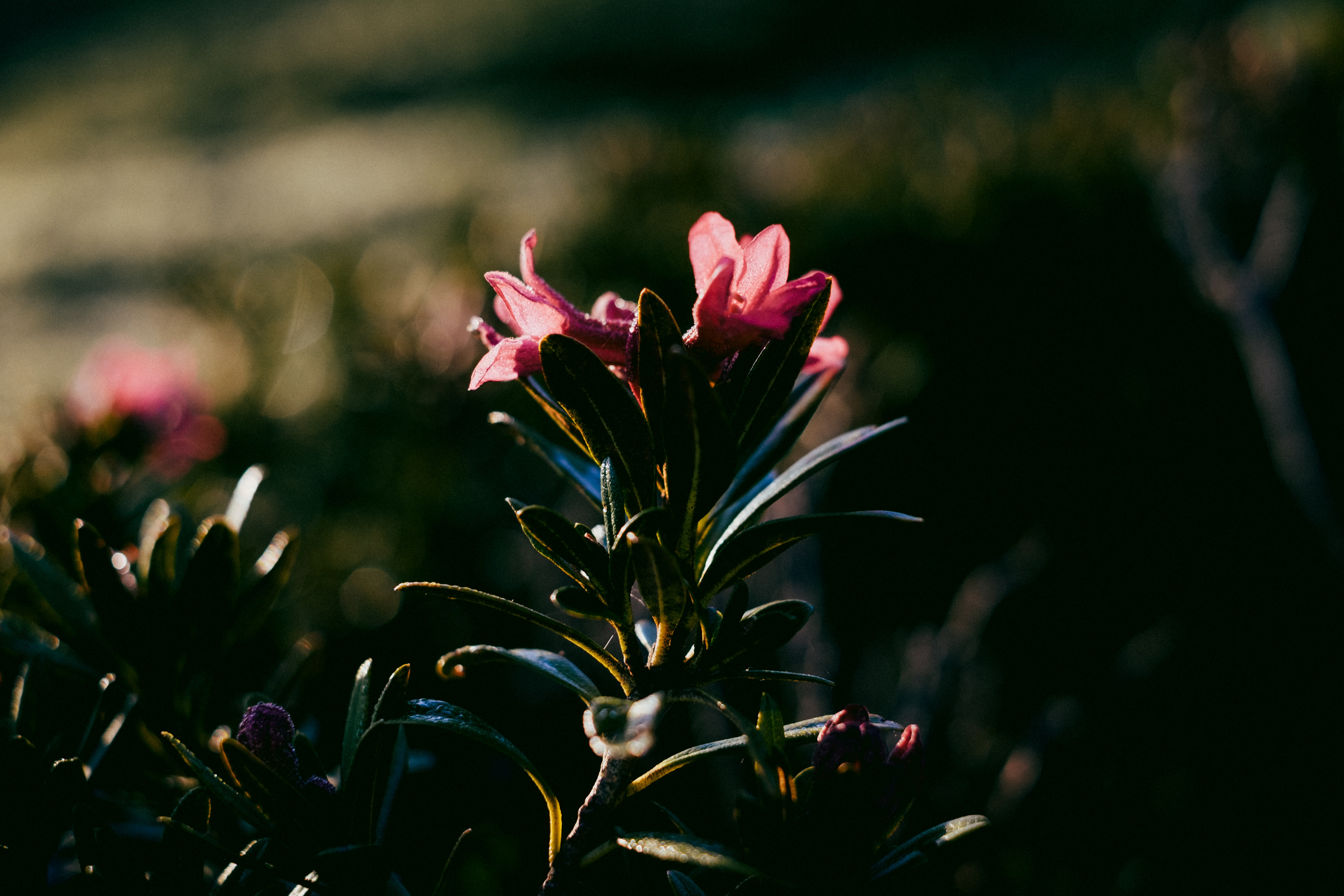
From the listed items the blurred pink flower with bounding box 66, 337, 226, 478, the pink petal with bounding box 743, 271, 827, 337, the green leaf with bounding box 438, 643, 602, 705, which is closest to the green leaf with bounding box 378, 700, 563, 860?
the green leaf with bounding box 438, 643, 602, 705

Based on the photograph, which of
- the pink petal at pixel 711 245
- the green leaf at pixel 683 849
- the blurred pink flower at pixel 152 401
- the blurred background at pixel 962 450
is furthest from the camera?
the blurred background at pixel 962 450

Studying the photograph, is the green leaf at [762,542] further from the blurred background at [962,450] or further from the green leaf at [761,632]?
the blurred background at [962,450]

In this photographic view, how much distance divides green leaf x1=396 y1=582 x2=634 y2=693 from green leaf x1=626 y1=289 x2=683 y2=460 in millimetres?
152

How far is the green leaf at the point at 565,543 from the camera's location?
629 mm

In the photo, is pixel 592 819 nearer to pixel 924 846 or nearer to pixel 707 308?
pixel 924 846

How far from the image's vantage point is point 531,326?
25.7 inches

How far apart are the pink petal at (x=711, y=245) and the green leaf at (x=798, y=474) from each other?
0.55 feet

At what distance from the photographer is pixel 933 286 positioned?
10.2 feet

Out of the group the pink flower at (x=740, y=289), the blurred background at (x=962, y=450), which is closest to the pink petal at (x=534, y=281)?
the pink flower at (x=740, y=289)

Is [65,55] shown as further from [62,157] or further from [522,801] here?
[522,801]

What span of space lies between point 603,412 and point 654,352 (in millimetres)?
59

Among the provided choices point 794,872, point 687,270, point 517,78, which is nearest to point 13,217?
point 517,78

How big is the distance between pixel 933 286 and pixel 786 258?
2.61m

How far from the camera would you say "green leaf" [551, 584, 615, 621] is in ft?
1.99
